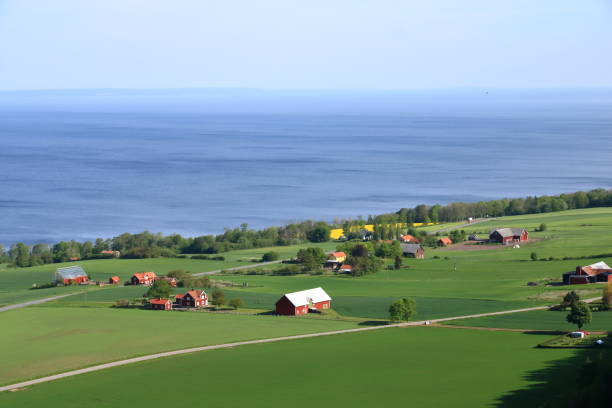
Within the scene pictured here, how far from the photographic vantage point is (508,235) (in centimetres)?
7631

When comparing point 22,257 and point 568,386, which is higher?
point 22,257

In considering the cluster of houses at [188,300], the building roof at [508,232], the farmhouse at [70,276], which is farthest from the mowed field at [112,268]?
the building roof at [508,232]

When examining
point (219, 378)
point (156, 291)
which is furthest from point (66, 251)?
point (219, 378)

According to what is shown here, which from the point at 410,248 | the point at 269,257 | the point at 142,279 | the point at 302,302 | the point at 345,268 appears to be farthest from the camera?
the point at 269,257

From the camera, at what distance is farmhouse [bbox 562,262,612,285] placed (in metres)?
54.8

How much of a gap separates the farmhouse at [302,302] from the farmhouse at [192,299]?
591 centimetres

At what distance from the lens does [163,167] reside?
15475 centimetres

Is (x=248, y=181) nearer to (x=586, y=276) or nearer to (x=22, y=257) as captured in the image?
(x=22, y=257)

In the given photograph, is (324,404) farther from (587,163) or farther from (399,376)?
(587,163)

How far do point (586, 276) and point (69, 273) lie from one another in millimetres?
37696

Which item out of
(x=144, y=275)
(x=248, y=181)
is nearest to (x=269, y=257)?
(x=144, y=275)

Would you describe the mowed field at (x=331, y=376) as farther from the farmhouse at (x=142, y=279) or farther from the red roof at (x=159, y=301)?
the farmhouse at (x=142, y=279)

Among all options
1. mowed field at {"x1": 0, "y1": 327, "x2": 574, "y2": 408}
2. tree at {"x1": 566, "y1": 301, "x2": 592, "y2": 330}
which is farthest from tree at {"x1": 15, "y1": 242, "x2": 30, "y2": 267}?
tree at {"x1": 566, "y1": 301, "x2": 592, "y2": 330}

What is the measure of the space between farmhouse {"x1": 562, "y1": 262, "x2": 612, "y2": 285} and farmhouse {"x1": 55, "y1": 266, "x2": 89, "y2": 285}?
35712 mm
